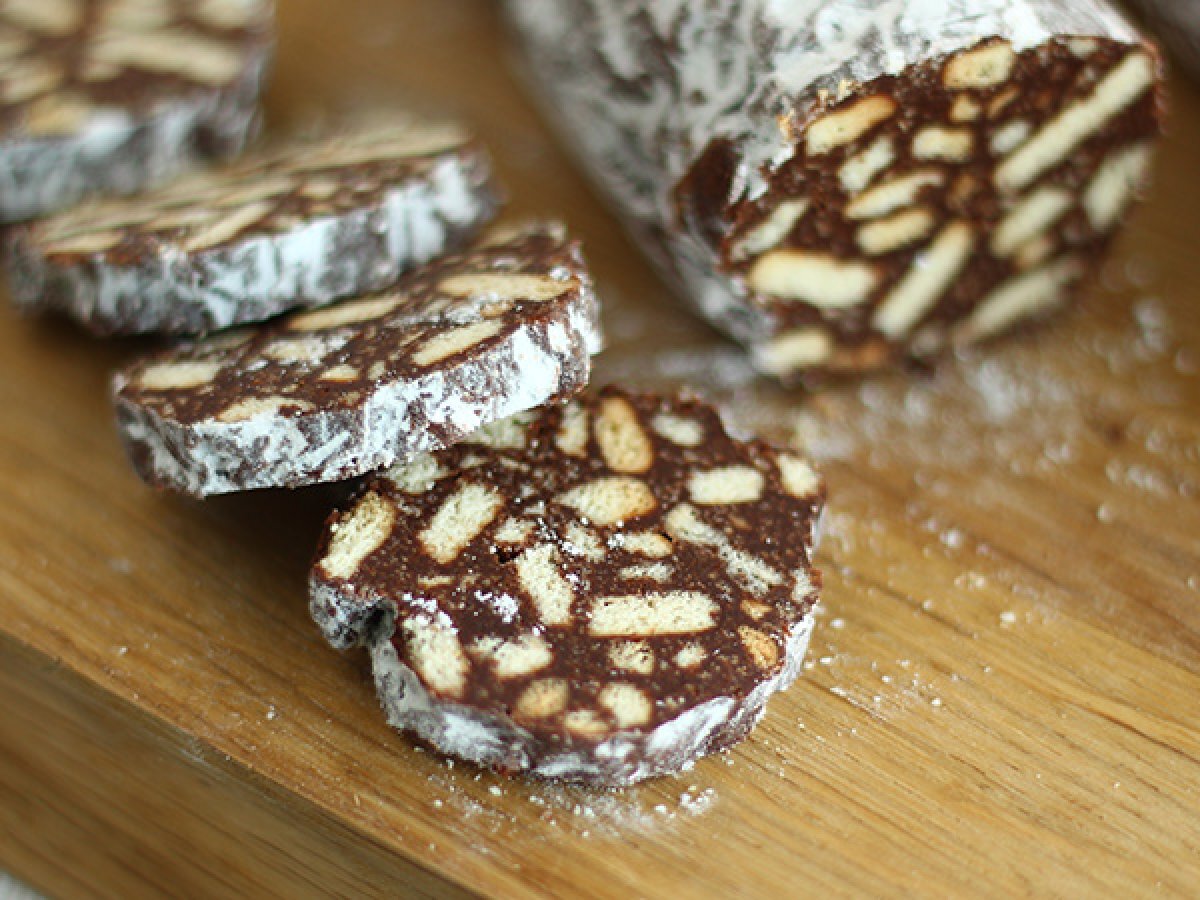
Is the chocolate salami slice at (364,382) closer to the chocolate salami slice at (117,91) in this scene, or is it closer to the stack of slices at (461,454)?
the stack of slices at (461,454)

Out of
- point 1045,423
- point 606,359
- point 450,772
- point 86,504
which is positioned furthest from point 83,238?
point 1045,423

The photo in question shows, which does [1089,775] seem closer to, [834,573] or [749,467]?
[834,573]

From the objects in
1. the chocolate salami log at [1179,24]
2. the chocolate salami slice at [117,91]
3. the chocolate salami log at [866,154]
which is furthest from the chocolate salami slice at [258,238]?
the chocolate salami log at [1179,24]

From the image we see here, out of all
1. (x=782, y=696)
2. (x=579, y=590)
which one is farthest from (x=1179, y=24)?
(x=579, y=590)

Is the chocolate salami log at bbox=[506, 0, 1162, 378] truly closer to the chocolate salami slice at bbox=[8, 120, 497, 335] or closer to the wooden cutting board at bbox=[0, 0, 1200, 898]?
the wooden cutting board at bbox=[0, 0, 1200, 898]

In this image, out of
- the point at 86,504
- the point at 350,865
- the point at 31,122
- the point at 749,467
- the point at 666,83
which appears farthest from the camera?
the point at 31,122

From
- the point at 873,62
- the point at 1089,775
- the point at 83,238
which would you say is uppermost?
the point at 873,62
